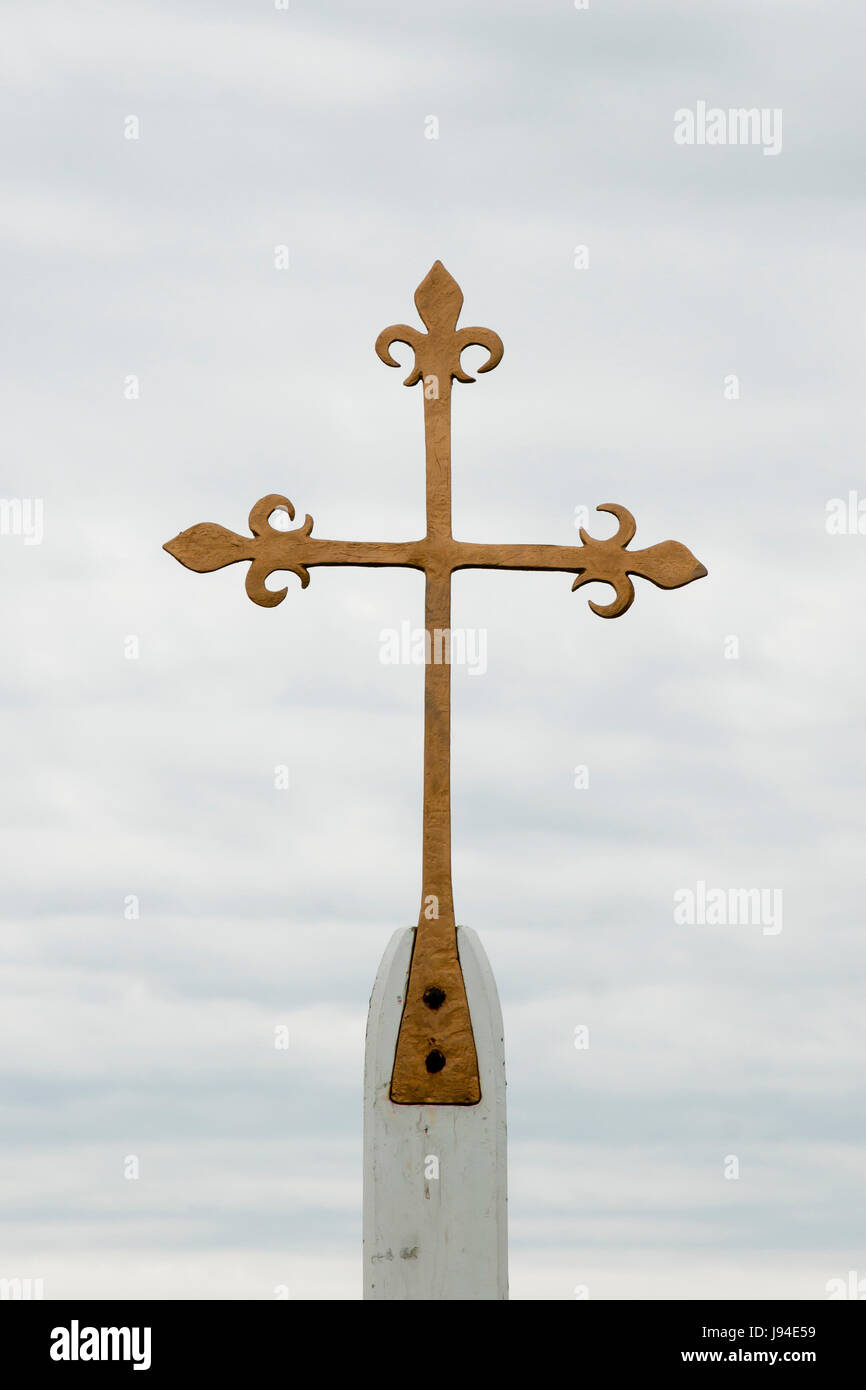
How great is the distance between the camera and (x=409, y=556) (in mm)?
8898

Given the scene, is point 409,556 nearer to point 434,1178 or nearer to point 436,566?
point 436,566

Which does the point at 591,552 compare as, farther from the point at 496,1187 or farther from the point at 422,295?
the point at 496,1187

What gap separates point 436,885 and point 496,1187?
1.20m

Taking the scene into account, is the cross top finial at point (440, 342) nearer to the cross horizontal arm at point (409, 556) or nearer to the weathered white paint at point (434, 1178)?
the cross horizontal arm at point (409, 556)

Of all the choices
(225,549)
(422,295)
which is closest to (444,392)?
(422,295)

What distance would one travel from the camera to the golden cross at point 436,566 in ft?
27.9

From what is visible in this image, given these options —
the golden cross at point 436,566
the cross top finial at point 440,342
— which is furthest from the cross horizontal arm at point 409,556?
the cross top finial at point 440,342

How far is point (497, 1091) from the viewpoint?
27.8 ft

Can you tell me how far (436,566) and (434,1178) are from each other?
2.46 meters

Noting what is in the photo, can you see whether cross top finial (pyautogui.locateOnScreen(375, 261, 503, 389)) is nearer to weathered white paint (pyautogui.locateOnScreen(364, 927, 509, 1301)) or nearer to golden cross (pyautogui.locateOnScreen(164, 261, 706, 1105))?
golden cross (pyautogui.locateOnScreen(164, 261, 706, 1105))

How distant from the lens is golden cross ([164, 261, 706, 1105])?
851 cm

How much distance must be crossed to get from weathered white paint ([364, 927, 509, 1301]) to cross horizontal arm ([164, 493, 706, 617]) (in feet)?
5.42

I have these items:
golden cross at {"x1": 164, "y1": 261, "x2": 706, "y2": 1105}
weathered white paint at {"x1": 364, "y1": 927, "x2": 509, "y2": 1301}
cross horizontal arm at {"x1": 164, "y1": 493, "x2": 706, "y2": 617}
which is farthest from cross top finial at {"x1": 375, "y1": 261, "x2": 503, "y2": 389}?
weathered white paint at {"x1": 364, "y1": 927, "x2": 509, "y2": 1301}
